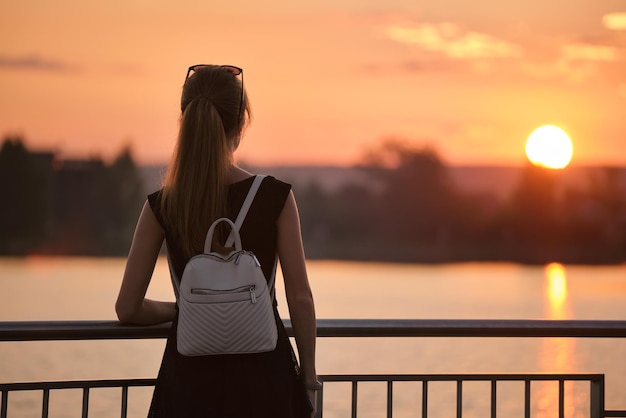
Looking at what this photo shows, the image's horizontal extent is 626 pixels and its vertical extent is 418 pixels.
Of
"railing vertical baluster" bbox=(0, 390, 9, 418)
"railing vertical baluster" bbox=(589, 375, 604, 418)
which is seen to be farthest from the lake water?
"railing vertical baluster" bbox=(0, 390, 9, 418)

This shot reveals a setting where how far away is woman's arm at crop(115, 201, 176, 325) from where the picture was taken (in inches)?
93.4

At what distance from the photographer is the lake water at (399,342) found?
3434cm

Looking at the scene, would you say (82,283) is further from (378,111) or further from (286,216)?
(286,216)

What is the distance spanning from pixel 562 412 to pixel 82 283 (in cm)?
5701

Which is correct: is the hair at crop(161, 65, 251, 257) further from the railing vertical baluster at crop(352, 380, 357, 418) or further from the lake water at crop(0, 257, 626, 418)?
the lake water at crop(0, 257, 626, 418)

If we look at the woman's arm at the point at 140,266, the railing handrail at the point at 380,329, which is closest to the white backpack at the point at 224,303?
the woman's arm at the point at 140,266

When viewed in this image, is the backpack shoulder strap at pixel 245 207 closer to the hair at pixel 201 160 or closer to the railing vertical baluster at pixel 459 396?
the hair at pixel 201 160

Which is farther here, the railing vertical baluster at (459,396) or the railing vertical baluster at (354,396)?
the railing vertical baluster at (459,396)

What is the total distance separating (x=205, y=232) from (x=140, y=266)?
21 cm

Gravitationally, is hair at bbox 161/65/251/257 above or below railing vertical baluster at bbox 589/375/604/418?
above

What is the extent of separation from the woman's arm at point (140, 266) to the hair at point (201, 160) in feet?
0.19

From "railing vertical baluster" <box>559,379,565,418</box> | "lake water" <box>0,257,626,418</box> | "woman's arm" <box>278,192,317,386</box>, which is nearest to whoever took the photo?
"woman's arm" <box>278,192,317,386</box>

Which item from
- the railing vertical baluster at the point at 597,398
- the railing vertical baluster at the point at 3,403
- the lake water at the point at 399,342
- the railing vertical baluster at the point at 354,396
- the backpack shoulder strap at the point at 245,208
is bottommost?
the railing vertical baluster at the point at 3,403

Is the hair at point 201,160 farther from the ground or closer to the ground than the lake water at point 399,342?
closer to the ground
